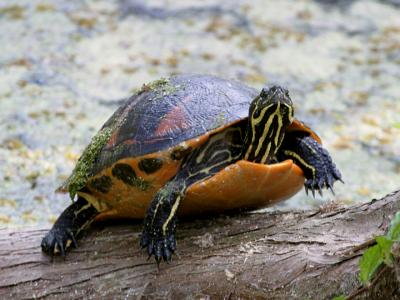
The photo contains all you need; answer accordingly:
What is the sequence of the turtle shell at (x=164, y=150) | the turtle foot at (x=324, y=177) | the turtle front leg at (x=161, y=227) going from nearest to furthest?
the turtle front leg at (x=161, y=227) → the turtle shell at (x=164, y=150) → the turtle foot at (x=324, y=177)

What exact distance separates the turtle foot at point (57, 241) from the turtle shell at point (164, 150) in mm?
168

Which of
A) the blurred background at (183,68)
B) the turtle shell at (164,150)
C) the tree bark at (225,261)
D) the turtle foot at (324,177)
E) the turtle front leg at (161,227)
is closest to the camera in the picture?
Result: the tree bark at (225,261)

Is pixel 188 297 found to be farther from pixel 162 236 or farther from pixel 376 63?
pixel 376 63

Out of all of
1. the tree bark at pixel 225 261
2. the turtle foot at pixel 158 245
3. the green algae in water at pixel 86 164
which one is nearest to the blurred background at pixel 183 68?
the green algae in water at pixel 86 164

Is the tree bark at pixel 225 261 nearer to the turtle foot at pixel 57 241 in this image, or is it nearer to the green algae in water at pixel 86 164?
the turtle foot at pixel 57 241

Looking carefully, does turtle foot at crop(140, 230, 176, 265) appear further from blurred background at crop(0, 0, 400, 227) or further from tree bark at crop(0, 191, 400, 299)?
blurred background at crop(0, 0, 400, 227)

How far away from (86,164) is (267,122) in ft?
2.44

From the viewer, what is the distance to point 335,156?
438 centimetres

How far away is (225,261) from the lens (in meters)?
2.10

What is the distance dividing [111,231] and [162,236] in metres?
0.37

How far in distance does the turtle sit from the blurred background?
45.1 inches

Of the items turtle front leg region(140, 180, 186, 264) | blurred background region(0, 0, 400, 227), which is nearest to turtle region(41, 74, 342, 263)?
turtle front leg region(140, 180, 186, 264)

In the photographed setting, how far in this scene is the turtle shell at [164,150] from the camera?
223 cm

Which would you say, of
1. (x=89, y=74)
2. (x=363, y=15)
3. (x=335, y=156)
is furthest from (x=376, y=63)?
(x=89, y=74)
